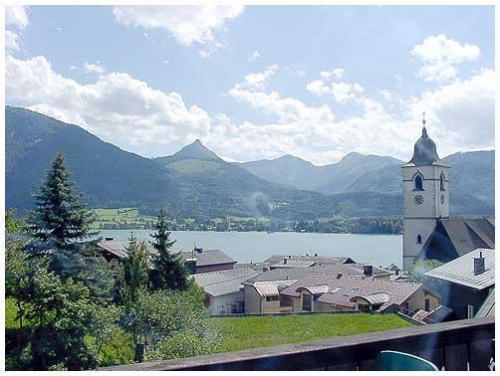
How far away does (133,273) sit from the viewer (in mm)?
4840

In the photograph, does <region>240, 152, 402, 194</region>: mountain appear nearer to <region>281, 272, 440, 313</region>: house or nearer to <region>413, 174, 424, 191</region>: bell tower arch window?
<region>413, 174, 424, 191</region>: bell tower arch window

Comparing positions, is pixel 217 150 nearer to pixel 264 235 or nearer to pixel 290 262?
pixel 264 235

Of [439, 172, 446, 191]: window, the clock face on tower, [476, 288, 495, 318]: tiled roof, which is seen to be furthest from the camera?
the clock face on tower

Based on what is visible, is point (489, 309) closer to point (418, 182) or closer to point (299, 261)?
point (418, 182)

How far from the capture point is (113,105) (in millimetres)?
2182

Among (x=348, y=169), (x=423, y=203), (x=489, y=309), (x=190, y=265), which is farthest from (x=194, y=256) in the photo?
(x=489, y=309)

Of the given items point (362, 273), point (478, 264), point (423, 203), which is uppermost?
point (423, 203)

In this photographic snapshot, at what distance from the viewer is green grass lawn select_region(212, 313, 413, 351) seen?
3061 millimetres

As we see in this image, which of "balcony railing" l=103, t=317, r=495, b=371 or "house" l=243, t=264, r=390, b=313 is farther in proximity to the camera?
"house" l=243, t=264, r=390, b=313

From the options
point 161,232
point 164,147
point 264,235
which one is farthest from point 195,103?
point 161,232

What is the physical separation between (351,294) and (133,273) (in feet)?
7.14

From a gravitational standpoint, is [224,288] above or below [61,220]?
below

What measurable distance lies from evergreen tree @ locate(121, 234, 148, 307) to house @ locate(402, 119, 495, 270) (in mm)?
2492

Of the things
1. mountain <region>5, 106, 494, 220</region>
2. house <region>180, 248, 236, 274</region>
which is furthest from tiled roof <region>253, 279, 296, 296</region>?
mountain <region>5, 106, 494, 220</region>
